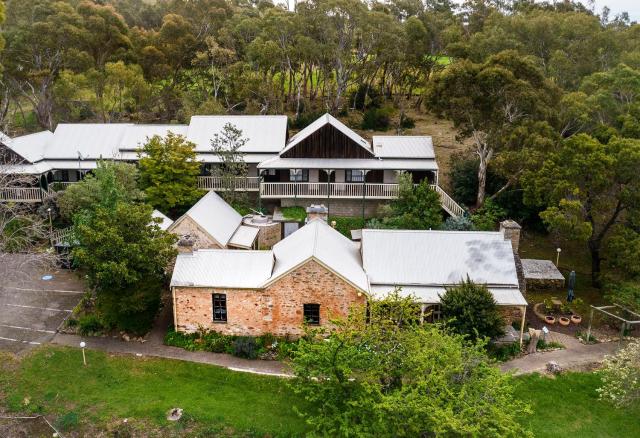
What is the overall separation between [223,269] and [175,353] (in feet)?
14.1

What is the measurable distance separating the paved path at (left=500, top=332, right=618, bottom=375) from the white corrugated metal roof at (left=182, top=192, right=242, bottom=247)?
16.1 m

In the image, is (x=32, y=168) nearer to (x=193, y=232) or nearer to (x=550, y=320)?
(x=193, y=232)

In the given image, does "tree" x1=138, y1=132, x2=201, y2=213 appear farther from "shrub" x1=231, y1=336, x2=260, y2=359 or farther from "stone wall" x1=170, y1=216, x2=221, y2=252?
"shrub" x1=231, y1=336, x2=260, y2=359

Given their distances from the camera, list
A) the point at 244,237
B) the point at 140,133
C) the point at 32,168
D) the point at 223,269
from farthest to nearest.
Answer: the point at 140,133 < the point at 32,168 < the point at 244,237 < the point at 223,269

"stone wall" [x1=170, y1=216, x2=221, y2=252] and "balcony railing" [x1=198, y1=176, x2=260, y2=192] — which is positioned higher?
"balcony railing" [x1=198, y1=176, x2=260, y2=192]

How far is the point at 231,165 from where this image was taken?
126 ft

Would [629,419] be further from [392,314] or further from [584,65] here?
[584,65]

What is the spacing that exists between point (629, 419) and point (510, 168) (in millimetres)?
18521

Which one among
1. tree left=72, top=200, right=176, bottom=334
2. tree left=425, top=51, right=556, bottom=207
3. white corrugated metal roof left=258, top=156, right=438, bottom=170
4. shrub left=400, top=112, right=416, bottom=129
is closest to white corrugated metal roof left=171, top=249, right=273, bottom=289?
tree left=72, top=200, right=176, bottom=334

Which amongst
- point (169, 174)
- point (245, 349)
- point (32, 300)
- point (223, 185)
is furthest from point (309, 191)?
point (32, 300)

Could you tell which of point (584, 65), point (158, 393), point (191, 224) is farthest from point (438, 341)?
point (584, 65)

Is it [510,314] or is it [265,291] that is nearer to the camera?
[265,291]

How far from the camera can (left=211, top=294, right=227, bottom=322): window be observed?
85.2ft

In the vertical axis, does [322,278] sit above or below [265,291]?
above
